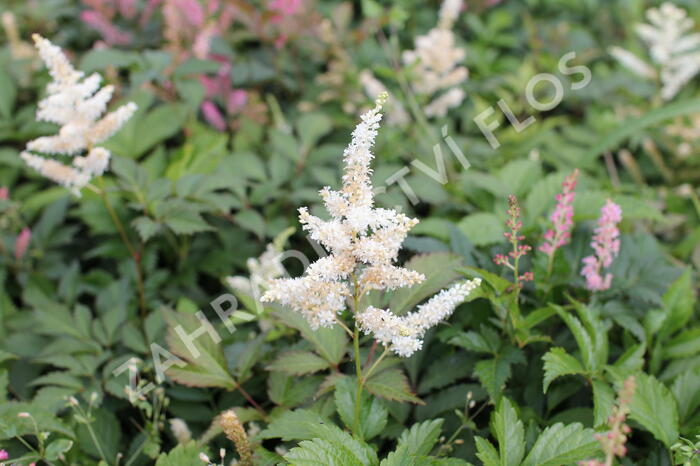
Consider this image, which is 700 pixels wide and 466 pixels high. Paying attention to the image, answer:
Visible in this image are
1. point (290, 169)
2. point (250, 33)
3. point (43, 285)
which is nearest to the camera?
point (43, 285)

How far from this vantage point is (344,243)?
1.18 m

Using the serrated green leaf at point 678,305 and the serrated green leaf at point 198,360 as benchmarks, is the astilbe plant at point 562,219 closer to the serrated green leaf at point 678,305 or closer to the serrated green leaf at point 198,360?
the serrated green leaf at point 678,305

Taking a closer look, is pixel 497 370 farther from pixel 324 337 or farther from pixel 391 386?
pixel 324 337

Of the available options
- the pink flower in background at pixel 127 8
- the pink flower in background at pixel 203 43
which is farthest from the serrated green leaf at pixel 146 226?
the pink flower in background at pixel 127 8

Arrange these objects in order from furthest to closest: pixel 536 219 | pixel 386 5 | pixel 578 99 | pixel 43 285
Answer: pixel 386 5, pixel 578 99, pixel 43 285, pixel 536 219

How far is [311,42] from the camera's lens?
3.20 meters

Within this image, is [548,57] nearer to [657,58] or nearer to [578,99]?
[578,99]

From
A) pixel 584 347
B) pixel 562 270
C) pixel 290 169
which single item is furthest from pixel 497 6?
pixel 584 347

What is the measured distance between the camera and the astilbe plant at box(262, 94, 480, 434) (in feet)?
3.84

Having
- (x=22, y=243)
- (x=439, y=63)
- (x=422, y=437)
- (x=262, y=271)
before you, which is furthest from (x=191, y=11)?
(x=422, y=437)

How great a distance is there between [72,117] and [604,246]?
1696 mm

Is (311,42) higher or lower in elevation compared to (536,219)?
higher

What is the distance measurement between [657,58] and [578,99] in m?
0.45

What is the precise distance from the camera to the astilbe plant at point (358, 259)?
1.17m
